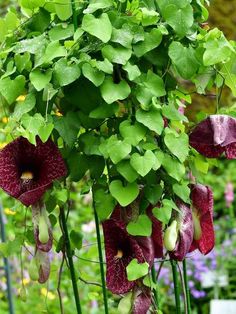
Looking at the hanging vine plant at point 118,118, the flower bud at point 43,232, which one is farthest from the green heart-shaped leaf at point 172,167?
the flower bud at point 43,232

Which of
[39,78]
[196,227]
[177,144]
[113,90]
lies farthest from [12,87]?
[196,227]

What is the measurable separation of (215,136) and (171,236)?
0.17 metres

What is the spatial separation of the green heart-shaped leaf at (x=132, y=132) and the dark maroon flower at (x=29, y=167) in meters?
0.11

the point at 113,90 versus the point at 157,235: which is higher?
the point at 113,90

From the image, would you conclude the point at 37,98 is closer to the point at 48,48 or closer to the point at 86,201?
the point at 48,48

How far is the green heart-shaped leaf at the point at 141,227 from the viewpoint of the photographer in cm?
121

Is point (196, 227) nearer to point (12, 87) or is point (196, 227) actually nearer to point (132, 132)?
point (132, 132)

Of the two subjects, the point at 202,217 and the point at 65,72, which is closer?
the point at 65,72

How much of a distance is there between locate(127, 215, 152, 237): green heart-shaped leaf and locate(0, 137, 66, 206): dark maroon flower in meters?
0.13

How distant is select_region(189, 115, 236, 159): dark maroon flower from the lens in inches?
49.4

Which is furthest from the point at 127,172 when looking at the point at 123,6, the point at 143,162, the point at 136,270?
the point at 123,6

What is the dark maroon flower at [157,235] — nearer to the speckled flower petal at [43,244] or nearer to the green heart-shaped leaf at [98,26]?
the speckled flower petal at [43,244]

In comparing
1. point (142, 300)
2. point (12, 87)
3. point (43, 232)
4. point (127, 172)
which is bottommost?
point (142, 300)

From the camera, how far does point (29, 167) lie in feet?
4.10
